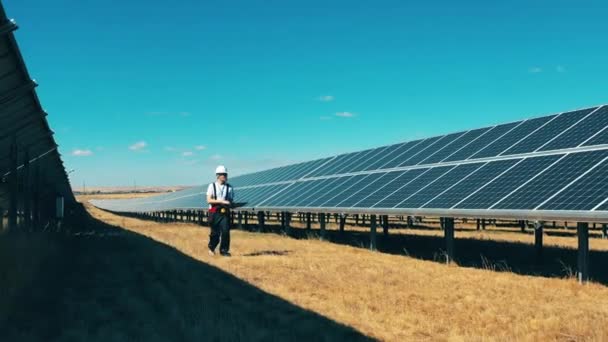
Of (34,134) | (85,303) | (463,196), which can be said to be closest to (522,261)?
(463,196)

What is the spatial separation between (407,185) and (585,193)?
22.3 feet

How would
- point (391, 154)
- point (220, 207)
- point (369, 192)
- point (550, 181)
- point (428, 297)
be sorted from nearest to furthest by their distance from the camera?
1. point (428, 297)
2. point (550, 181)
3. point (220, 207)
4. point (369, 192)
5. point (391, 154)

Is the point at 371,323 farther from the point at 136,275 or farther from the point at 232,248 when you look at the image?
the point at 232,248

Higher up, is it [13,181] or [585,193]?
[13,181]

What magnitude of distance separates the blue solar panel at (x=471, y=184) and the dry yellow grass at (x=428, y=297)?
166 cm

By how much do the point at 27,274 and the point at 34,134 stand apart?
8707mm

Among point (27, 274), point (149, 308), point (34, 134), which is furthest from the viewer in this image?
point (34, 134)

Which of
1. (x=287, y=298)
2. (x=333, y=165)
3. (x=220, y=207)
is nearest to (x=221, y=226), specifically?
(x=220, y=207)

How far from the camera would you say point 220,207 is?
15188 millimetres

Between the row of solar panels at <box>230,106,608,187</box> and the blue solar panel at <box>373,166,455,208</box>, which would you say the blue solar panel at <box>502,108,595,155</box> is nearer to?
the row of solar panels at <box>230,106,608,187</box>

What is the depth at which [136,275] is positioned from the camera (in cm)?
1111

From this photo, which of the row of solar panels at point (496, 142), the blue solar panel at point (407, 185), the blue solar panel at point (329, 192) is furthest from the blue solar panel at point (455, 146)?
the blue solar panel at point (329, 192)

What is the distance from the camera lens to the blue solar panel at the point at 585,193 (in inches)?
423

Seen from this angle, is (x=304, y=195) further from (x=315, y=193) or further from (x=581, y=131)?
(x=581, y=131)
